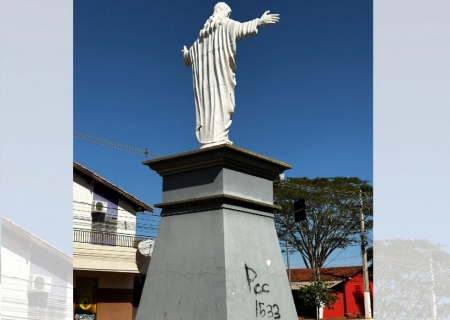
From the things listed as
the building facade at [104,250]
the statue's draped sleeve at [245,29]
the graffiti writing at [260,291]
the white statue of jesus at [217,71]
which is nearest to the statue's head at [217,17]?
the white statue of jesus at [217,71]

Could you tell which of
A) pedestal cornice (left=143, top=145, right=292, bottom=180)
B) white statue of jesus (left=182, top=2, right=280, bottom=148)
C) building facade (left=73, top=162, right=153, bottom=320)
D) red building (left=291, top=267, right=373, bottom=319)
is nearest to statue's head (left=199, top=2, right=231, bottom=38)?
white statue of jesus (left=182, top=2, right=280, bottom=148)

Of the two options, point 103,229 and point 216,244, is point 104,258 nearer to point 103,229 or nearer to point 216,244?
point 103,229

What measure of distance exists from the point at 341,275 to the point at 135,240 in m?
15.0

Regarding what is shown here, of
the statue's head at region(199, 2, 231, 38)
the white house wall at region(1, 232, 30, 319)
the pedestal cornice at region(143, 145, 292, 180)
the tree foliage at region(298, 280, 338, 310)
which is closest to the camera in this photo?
the pedestal cornice at region(143, 145, 292, 180)

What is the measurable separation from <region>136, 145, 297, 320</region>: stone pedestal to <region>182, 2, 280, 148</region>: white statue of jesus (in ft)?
0.88

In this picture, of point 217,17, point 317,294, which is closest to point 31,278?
point 217,17

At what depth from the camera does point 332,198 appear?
22.4 meters

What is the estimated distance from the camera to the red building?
2441 cm

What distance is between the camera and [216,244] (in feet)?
10.5

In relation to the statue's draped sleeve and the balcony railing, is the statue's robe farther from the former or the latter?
the balcony railing
